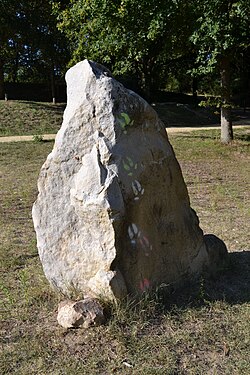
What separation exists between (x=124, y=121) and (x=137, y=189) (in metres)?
0.55

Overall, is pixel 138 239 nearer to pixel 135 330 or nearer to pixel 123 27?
pixel 135 330

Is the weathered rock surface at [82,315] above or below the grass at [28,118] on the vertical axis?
below

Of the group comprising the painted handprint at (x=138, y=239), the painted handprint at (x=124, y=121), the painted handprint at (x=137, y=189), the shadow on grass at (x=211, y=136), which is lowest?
the shadow on grass at (x=211, y=136)

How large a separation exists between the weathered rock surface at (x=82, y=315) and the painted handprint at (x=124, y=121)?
137 cm

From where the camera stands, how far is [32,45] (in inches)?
977

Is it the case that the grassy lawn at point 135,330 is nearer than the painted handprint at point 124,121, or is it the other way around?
the grassy lawn at point 135,330

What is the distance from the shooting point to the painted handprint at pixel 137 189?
358cm

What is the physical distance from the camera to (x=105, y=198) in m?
3.35

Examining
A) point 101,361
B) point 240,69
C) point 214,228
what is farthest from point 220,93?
point 240,69

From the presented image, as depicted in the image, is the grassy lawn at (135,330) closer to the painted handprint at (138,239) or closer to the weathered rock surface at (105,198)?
the weathered rock surface at (105,198)

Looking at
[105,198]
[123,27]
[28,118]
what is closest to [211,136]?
[123,27]

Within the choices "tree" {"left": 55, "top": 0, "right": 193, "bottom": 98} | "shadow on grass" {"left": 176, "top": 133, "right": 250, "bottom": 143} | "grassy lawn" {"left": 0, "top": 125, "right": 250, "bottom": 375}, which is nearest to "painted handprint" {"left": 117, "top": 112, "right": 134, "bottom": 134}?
"grassy lawn" {"left": 0, "top": 125, "right": 250, "bottom": 375}

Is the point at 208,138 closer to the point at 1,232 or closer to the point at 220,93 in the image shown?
the point at 220,93

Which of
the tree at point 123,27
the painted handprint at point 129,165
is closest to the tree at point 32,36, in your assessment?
the tree at point 123,27
